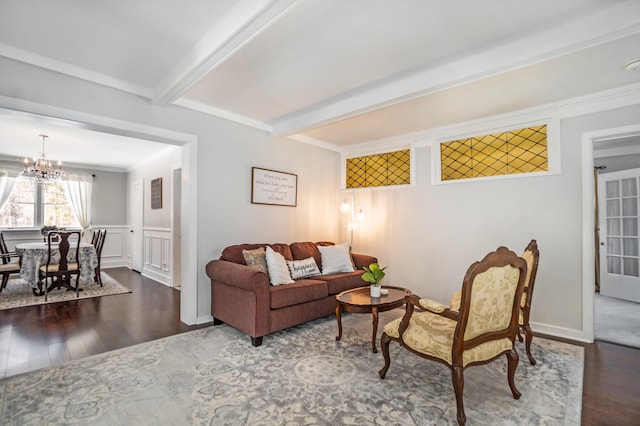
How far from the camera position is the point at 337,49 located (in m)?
2.39

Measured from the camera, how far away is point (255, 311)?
288 cm

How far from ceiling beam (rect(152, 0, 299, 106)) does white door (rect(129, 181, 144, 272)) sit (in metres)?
4.85

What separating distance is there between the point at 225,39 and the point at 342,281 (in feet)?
9.20

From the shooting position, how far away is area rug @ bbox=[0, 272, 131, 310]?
4.26m

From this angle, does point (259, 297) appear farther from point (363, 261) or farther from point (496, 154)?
point (496, 154)

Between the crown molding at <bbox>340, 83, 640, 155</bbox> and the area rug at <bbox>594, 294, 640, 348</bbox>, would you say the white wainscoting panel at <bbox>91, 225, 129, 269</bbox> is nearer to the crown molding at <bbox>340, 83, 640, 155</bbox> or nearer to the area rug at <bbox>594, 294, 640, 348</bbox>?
the crown molding at <bbox>340, 83, 640, 155</bbox>

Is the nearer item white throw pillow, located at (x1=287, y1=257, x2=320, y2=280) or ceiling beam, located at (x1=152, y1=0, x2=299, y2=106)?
ceiling beam, located at (x1=152, y1=0, x2=299, y2=106)

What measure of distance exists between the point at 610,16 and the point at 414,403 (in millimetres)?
2685

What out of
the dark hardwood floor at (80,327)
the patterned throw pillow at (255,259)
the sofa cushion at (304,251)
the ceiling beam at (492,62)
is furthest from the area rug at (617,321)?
the dark hardwood floor at (80,327)

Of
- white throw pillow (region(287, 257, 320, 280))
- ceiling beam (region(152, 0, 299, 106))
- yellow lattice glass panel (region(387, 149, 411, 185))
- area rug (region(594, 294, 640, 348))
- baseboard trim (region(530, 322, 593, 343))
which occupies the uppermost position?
ceiling beam (region(152, 0, 299, 106))

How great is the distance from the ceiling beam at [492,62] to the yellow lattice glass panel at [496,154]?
60.0 inches

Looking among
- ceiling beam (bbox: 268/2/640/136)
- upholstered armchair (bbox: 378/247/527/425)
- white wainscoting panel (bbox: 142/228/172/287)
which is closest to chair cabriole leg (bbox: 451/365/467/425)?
upholstered armchair (bbox: 378/247/527/425)

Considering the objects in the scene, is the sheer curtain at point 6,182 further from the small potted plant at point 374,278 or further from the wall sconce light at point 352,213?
the small potted plant at point 374,278

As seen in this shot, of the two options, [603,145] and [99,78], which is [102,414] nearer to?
[99,78]
